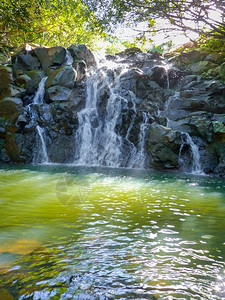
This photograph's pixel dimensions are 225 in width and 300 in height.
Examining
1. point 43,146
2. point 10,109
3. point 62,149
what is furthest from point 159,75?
point 10,109

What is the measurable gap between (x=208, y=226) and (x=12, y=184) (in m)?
6.49

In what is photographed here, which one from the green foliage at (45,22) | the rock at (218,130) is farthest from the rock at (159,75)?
the rock at (218,130)

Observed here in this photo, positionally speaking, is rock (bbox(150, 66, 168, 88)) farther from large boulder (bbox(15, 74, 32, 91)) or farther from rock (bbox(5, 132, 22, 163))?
rock (bbox(5, 132, 22, 163))

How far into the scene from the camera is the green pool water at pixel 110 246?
266 centimetres

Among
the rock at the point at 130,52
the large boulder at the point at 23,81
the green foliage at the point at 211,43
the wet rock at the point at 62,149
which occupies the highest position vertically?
the rock at the point at 130,52

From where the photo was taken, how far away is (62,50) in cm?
2050

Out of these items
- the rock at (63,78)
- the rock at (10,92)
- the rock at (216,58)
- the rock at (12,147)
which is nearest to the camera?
the rock at (12,147)

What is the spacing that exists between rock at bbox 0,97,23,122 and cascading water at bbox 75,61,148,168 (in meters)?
3.92

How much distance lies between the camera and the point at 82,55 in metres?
21.2

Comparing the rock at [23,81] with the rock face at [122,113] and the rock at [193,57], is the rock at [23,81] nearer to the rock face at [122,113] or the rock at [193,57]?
the rock face at [122,113]

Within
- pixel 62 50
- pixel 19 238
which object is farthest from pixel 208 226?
pixel 62 50

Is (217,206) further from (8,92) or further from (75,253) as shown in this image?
(8,92)

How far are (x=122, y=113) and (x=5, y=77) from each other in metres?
8.40

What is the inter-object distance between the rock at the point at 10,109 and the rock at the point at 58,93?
2.18 m
